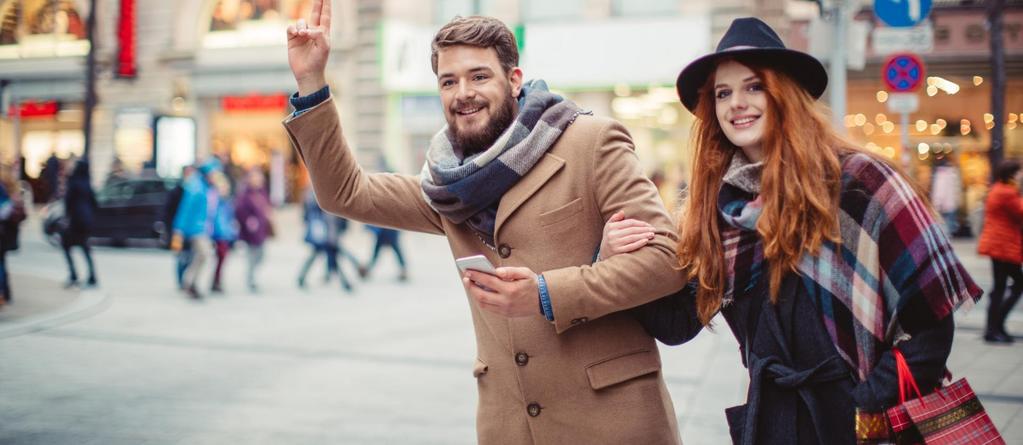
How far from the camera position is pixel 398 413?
5969 mm

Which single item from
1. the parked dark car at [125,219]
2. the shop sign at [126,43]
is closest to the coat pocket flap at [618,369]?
the parked dark car at [125,219]

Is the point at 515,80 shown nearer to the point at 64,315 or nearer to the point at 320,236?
the point at 64,315

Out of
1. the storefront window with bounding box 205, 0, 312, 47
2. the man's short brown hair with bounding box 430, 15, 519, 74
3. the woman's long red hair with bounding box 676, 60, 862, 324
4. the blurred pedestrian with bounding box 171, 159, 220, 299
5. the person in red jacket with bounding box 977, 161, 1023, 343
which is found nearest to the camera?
the woman's long red hair with bounding box 676, 60, 862, 324

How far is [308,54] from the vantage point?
240 centimetres

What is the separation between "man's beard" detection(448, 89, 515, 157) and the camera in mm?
2406

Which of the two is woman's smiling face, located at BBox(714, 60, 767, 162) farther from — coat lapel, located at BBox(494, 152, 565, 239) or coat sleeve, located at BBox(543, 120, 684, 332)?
coat lapel, located at BBox(494, 152, 565, 239)

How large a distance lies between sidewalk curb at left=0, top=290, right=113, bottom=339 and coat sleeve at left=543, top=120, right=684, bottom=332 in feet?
24.9

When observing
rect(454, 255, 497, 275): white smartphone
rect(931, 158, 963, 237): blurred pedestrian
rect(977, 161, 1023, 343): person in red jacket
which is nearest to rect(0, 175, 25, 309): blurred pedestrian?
rect(454, 255, 497, 275): white smartphone

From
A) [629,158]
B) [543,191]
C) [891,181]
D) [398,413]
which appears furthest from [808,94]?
[398,413]

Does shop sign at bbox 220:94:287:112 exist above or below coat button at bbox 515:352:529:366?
above

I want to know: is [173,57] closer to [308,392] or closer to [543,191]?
[308,392]

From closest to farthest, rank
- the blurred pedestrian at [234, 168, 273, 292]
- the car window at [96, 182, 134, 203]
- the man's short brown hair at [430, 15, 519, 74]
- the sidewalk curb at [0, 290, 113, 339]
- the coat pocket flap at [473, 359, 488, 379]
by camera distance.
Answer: the man's short brown hair at [430, 15, 519, 74] → the coat pocket flap at [473, 359, 488, 379] → the sidewalk curb at [0, 290, 113, 339] → the blurred pedestrian at [234, 168, 273, 292] → the car window at [96, 182, 134, 203]

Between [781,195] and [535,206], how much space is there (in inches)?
23.3

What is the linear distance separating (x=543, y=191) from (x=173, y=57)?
25834mm
